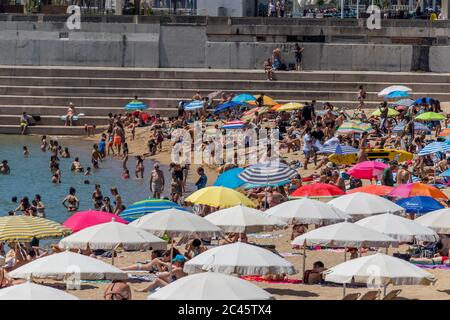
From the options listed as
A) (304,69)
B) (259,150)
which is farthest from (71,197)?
(304,69)

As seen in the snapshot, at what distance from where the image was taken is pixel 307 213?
2289 cm

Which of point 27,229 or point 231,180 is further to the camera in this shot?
point 231,180

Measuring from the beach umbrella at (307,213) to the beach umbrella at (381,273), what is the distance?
14.0 ft

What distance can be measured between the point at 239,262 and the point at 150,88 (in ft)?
99.3

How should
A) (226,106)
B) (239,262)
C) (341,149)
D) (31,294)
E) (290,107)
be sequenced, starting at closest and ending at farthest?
1. (31,294)
2. (239,262)
3. (341,149)
4. (290,107)
5. (226,106)

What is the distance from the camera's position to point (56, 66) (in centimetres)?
5188

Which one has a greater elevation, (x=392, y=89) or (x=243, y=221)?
(x=243, y=221)

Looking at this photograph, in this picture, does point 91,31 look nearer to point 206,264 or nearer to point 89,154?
point 89,154

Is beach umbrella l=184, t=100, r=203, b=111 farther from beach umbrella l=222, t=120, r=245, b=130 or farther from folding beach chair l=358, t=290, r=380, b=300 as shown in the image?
folding beach chair l=358, t=290, r=380, b=300

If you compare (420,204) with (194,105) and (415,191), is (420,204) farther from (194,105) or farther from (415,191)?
(194,105)

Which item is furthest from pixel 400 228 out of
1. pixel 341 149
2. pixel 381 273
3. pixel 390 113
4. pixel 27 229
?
pixel 390 113

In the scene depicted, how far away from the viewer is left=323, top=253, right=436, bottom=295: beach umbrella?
59.0 feet

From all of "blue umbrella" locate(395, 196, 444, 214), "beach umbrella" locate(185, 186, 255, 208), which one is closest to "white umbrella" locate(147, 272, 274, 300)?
"blue umbrella" locate(395, 196, 444, 214)

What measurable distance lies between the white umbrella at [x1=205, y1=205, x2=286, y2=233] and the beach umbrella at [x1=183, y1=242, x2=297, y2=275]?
3.12 meters
